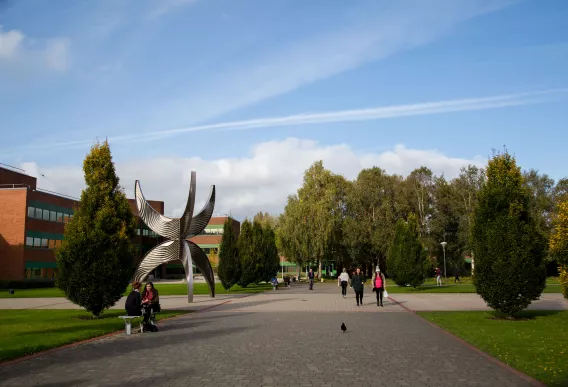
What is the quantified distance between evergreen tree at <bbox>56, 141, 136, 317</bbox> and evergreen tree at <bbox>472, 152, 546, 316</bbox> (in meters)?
12.3

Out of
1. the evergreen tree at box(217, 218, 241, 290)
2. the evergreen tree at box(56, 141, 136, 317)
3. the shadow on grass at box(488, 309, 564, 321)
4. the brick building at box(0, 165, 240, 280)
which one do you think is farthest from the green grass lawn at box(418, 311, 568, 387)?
the brick building at box(0, 165, 240, 280)

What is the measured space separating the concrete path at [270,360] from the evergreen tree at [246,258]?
24.8 metres

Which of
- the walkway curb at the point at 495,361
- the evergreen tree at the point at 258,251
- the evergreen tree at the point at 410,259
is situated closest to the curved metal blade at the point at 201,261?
the evergreen tree at the point at 258,251

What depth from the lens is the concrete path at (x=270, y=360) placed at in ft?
25.5

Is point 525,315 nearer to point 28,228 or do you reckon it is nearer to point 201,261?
point 201,261

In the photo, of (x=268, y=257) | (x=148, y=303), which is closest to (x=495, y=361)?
(x=148, y=303)

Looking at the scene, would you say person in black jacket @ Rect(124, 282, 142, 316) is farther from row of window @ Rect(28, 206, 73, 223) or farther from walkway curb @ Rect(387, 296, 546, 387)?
row of window @ Rect(28, 206, 73, 223)

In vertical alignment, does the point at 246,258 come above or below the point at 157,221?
below

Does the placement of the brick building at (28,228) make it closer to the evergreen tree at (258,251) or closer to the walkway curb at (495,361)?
the evergreen tree at (258,251)

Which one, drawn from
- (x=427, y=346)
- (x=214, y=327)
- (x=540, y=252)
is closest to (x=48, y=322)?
(x=214, y=327)

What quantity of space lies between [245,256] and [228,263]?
8.18 ft

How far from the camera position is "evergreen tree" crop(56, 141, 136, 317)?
17078 millimetres

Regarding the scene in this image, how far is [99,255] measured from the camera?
17297 millimetres

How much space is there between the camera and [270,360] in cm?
945
